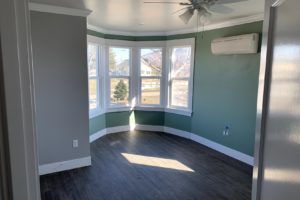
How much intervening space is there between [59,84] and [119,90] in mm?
2364

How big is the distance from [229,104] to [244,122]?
1.47 ft

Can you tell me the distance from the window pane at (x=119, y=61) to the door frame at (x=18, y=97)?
4.91 m

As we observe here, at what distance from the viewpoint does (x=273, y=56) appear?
92 centimetres

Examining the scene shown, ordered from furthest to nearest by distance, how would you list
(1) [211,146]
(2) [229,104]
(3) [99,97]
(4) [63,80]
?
(3) [99,97] < (1) [211,146] < (2) [229,104] < (4) [63,80]

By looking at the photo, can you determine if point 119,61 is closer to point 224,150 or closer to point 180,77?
point 180,77

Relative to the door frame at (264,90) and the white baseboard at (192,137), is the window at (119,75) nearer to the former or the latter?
the white baseboard at (192,137)

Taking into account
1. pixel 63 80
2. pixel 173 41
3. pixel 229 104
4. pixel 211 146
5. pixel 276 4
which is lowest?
pixel 211 146

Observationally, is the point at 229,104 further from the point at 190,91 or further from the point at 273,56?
the point at 273,56

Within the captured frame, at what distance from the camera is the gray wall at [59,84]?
3.21 metres

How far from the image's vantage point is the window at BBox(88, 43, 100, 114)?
4.84 meters

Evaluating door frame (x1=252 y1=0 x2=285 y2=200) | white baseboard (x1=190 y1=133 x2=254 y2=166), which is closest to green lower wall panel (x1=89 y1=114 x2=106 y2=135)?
white baseboard (x1=190 y1=133 x2=254 y2=166)

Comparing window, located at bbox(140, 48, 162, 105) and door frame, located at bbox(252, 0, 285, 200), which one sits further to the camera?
window, located at bbox(140, 48, 162, 105)

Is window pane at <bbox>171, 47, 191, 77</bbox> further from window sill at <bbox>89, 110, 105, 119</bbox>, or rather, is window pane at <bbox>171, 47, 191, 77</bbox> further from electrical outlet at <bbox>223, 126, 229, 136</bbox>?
window sill at <bbox>89, 110, 105, 119</bbox>

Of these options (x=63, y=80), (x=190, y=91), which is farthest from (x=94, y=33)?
(x=190, y=91)
